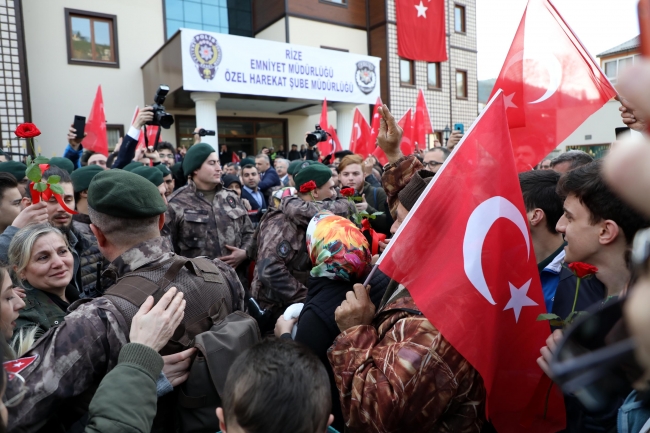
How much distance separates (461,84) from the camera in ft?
62.5

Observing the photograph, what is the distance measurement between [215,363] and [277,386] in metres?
0.52

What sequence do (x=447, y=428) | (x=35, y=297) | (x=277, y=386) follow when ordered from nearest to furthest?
1. (x=277, y=386)
2. (x=447, y=428)
3. (x=35, y=297)

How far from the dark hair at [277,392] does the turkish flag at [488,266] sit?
471mm

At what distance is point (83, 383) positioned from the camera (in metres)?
1.37

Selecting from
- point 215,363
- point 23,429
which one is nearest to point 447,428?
point 215,363

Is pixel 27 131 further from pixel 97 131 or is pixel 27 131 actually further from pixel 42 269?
pixel 97 131

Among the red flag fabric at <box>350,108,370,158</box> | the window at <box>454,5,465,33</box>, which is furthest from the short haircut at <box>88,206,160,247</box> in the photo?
the window at <box>454,5,465,33</box>

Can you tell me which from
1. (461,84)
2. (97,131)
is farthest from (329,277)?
(461,84)

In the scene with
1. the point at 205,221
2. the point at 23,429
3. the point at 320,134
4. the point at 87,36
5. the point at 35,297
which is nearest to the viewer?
the point at 23,429

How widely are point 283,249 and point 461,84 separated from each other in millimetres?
18068

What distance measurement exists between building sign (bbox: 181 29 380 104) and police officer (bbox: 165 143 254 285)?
7.30 m

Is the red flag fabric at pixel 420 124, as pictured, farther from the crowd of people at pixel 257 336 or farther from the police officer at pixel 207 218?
the crowd of people at pixel 257 336

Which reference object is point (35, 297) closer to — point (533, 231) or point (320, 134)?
point (533, 231)

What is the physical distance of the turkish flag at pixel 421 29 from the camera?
16.1 meters
